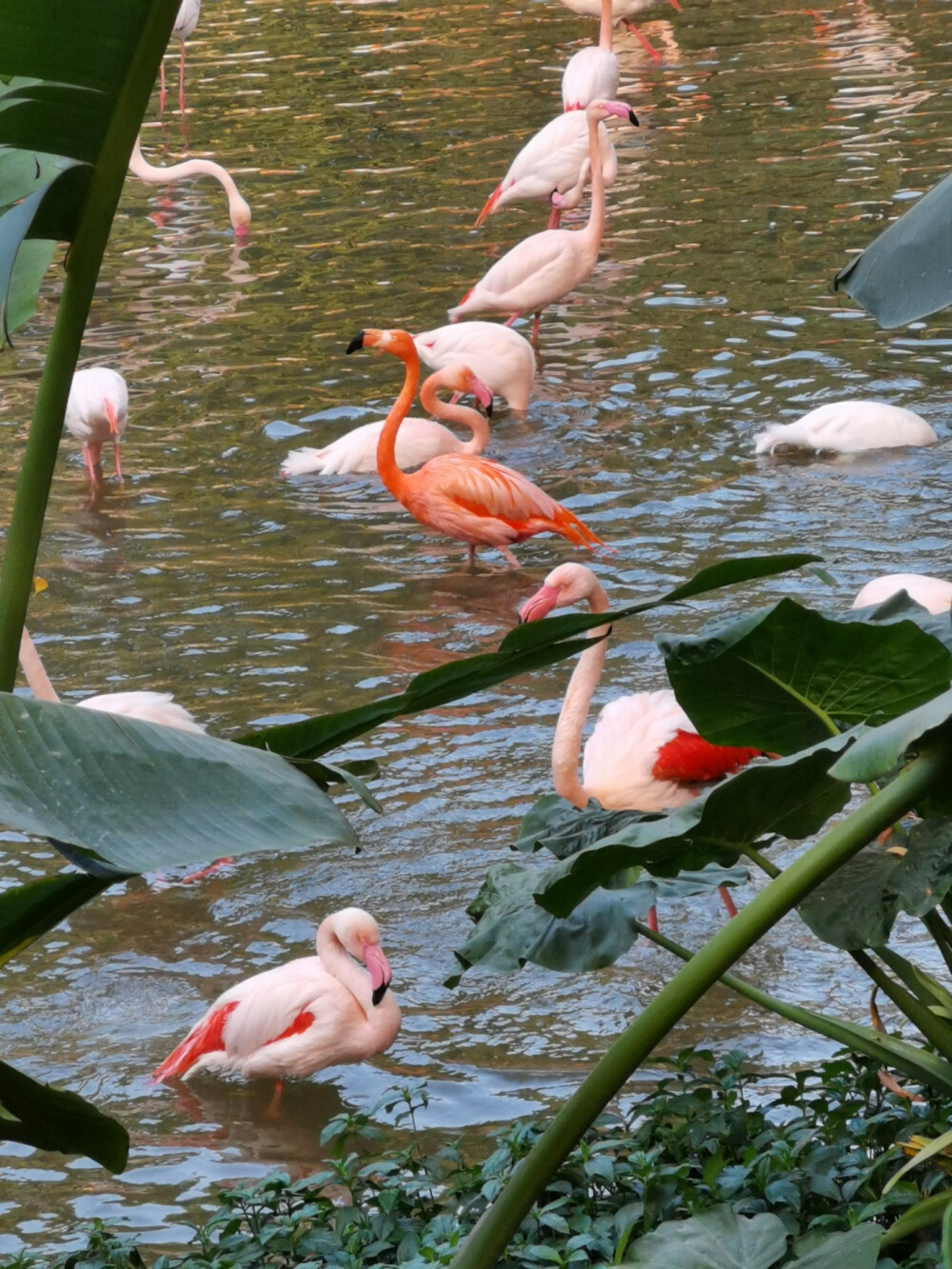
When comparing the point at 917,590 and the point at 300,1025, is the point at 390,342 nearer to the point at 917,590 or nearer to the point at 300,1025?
the point at 917,590

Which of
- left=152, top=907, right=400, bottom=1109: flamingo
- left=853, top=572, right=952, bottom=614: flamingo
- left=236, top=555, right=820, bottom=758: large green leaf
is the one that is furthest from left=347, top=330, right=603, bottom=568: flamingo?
left=236, top=555, right=820, bottom=758: large green leaf

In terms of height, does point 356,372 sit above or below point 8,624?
below

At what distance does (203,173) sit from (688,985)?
1077 centimetres

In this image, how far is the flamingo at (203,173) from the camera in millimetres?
10492

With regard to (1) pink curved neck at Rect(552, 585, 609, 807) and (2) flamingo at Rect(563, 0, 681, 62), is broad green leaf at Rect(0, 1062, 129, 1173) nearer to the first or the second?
(1) pink curved neck at Rect(552, 585, 609, 807)

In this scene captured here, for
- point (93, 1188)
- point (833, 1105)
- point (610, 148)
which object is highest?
point (610, 148)

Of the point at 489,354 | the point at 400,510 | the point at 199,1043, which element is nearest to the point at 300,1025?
the point at 199,1043

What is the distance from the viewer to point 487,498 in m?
6.25

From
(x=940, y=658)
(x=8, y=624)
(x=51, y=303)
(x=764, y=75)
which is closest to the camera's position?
(x=8, y=624)

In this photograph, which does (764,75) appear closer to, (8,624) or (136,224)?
(136,224)

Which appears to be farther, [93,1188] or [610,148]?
[610,148]

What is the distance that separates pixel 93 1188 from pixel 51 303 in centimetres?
693

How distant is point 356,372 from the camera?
27.7 feet

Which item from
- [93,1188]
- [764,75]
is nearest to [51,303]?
[764,75]
